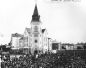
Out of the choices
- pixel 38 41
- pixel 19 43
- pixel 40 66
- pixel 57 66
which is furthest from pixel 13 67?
pixel 19 43

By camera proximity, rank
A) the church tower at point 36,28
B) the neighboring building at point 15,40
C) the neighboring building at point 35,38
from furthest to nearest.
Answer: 1. the neighboring building at point 15,40
2. the church tower at point 36,28
3. the neighboring building at point 35,38

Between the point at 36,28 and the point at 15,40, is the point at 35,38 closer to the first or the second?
the point at 36,28

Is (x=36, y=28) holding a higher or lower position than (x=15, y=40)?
higher

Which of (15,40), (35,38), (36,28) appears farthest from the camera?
(15,40)

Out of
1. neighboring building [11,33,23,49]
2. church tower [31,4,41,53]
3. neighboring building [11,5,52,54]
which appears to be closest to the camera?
neighboring building [11,5,52,54]

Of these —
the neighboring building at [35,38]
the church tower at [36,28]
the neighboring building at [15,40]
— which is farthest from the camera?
the neighboring building at [15,40]

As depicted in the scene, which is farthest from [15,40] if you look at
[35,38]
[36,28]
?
[36,28]

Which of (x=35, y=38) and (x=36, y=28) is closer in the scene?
(x=35, y=38)

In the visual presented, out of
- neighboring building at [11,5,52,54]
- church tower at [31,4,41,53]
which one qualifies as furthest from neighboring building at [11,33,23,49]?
church tower at [31,4,41,53]

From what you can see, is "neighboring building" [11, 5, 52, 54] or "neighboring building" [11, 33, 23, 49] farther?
"neighboring building" [11, 33, 23, 49]

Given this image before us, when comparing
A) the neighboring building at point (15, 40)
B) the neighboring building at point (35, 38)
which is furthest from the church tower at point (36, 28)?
the neighboring building at point (15, 40)

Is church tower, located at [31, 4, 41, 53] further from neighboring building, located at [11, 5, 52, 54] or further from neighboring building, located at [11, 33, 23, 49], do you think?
neighboring building, located at [11, 33, 23, 49]

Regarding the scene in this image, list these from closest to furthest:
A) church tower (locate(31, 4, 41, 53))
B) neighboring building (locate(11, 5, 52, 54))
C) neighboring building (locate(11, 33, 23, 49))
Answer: neighboring building (locate(11, 5, 52, 54)) < church tower (locate(31, 4, 41, 53)) < neighboring building (locate(11, 33, 23, 49))

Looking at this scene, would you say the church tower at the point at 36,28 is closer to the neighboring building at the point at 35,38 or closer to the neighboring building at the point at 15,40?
the neighboring building at the point at 35,38
